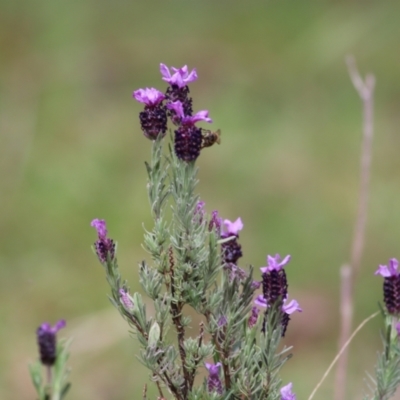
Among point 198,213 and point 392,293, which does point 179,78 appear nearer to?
point 198,213

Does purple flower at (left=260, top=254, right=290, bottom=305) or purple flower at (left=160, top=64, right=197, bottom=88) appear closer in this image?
purple flower at (left=260, top=254, right=290, bottom=305)

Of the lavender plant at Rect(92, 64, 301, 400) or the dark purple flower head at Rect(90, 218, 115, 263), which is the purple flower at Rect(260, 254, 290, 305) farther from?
the dark purple flower head at Rect(90, 218, 115, 263)

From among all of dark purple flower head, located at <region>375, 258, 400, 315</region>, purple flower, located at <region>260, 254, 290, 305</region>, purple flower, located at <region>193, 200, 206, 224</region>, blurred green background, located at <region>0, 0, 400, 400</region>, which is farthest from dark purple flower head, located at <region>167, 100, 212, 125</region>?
blurred green background, located at <region>0, 0, 400, 400</region>

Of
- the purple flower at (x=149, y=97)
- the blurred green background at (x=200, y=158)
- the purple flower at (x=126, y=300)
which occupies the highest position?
the blurred green background at (x=200, y=158)

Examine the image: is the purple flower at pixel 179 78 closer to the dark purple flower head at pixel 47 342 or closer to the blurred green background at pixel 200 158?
the dark purple flower head at pixel 47 342

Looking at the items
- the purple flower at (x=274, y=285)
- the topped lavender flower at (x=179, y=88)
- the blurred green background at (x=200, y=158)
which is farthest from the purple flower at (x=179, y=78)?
the blurred green background at (x=200, y=158)

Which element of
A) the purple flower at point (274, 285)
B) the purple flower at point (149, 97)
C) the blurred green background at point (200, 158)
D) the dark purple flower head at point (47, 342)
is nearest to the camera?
the dark purple flower head at point (47, 342)

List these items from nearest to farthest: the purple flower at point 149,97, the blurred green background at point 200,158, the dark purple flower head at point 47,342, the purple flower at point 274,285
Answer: the dark purple flower head at point 47,342, the purple flower at point 274,285, the purple flower at point 149,97, the blurred green background at point 200,158
